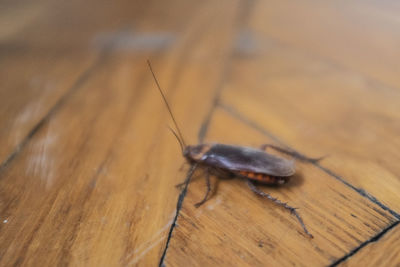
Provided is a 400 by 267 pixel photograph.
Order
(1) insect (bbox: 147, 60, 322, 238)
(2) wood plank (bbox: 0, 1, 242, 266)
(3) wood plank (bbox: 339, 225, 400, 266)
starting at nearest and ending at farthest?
1. (3) wood plank (bbox: 339, 225, 400, 266)
2. (2) wood plank (bbox: 0, 1, 242, 266)
3. (1) insect (bbox: 147, 60, 322, 238)

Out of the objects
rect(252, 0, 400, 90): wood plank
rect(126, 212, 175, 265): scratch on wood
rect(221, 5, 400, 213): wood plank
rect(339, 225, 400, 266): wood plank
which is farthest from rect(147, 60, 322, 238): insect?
rect(252, 0, 400, 90): wood plank

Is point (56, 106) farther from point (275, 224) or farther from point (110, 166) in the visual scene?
point (275, 224)

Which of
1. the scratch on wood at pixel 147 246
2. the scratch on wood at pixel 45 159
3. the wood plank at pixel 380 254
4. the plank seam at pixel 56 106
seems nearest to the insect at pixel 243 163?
the scratch on wood at pixel 147 246

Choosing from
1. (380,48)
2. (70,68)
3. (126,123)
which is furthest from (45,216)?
(380,48)

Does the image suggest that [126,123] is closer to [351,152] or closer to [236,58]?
[236,58]

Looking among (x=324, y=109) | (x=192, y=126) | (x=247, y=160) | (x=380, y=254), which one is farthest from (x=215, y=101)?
(x=380, y=254)

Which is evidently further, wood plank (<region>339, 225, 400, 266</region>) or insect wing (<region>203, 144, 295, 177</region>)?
insect wing (<region>203, 144, 295, 177</region>)

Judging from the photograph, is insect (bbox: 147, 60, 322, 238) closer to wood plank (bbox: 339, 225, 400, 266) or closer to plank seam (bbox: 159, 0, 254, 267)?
plank seam (bbox: 159, 0, 254, 267)
